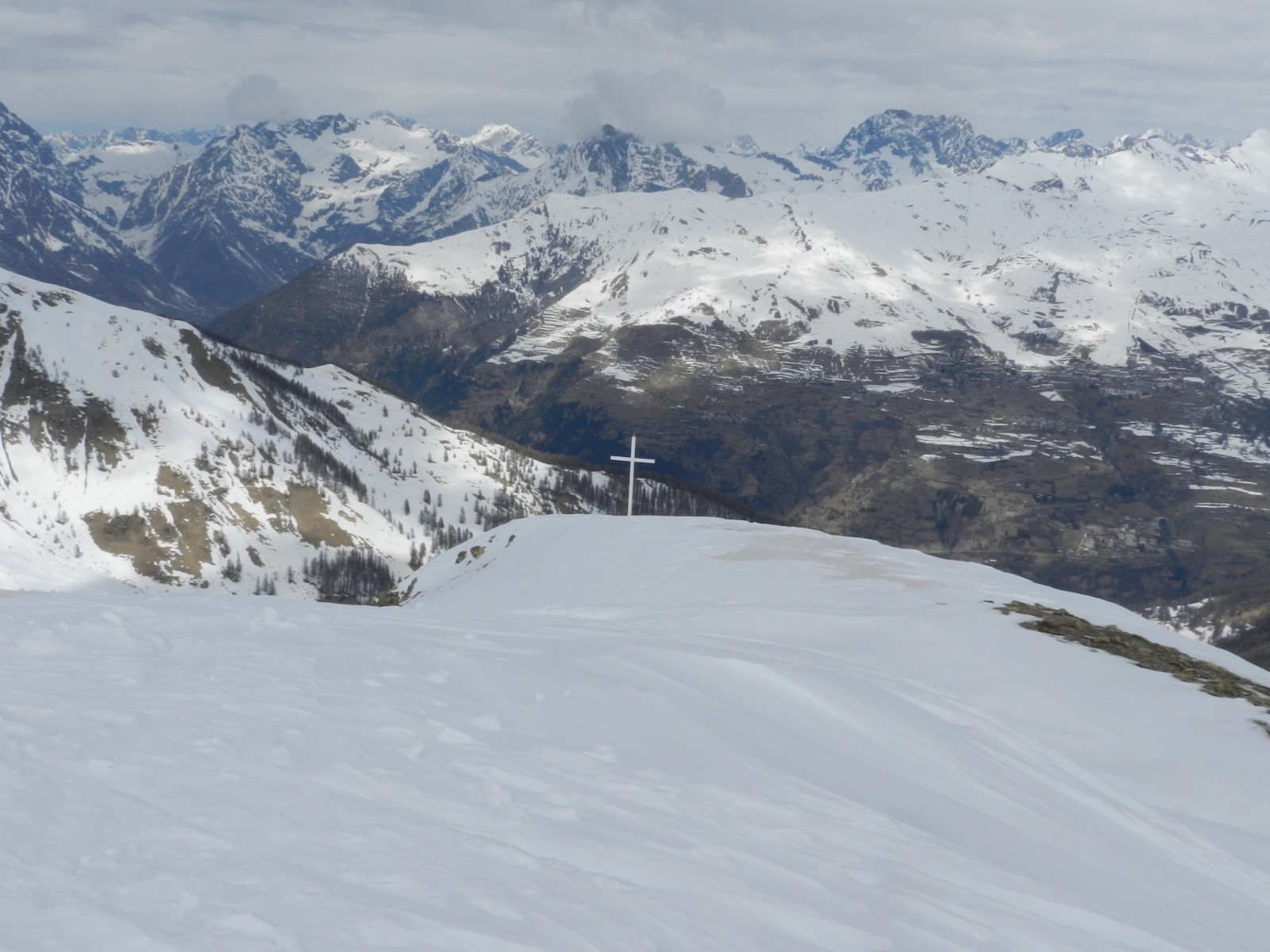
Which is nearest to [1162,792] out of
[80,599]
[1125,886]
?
[1125,886]

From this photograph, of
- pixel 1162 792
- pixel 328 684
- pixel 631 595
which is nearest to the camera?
pixel 328 684

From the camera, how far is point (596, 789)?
11.4 meters

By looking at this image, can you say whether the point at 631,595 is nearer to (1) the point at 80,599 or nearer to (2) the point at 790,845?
(1) the point at 80,599

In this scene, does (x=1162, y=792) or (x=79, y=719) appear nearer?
(x=79, y=719)

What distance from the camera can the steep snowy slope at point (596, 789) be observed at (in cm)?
797

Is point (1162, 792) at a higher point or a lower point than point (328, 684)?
lower

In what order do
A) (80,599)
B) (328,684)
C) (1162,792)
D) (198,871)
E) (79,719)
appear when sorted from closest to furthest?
(198,871) → (79,719) → (328,684) → (1162,792) → (80,599)

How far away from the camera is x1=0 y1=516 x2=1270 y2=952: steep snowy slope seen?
797cm

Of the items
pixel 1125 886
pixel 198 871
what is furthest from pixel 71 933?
pixel 1125 886

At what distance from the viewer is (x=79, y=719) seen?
1132cm

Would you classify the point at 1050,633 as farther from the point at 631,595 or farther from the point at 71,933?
the point at 71,933

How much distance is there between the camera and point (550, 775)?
11.5 meters

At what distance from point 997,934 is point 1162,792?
9567 millimetres

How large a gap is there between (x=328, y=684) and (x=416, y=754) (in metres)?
3.28
